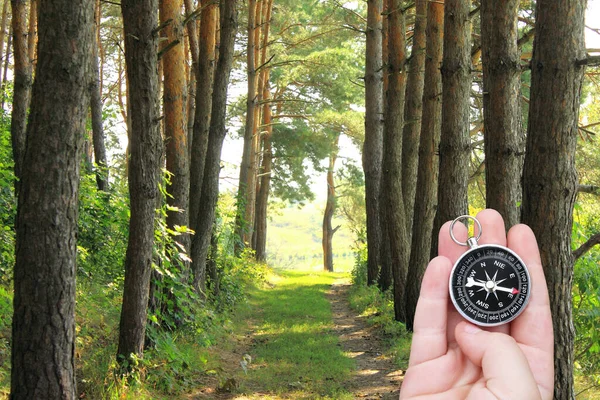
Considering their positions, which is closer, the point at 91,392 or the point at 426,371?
the point at 426,371

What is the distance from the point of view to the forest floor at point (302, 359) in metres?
8.60

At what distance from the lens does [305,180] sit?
1404 inches

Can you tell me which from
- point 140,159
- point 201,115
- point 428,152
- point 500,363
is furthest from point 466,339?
point 201,115

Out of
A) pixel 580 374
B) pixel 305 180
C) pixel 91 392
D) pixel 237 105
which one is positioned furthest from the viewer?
pixel 305 180

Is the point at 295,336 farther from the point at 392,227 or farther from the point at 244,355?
the point at 392,227

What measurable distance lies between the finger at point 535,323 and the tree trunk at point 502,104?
4838mm

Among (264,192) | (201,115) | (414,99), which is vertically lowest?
(264,192)

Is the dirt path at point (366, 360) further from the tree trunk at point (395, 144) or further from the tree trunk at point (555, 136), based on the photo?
the tree trunk at point (555, 136)

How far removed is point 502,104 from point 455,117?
9.60ft

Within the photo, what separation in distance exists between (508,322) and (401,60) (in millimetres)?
12603

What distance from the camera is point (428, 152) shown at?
1130cm

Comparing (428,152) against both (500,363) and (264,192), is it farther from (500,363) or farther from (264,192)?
(264,192)

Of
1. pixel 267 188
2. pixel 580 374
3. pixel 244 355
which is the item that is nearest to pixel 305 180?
pixel 267 188

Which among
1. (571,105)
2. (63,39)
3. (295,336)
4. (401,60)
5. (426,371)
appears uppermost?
(401,60)
